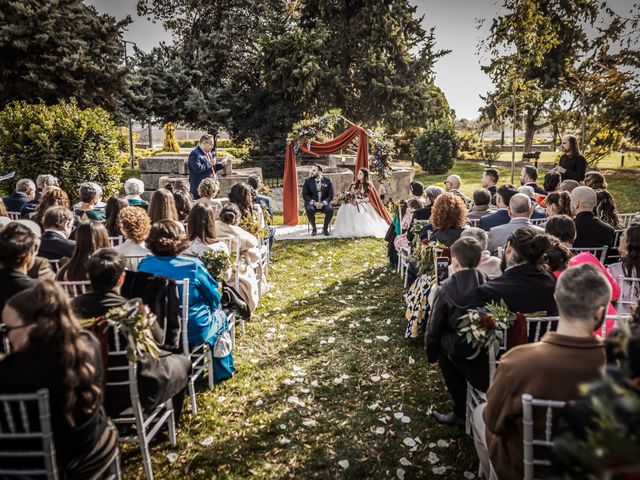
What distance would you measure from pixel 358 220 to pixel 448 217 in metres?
6.07

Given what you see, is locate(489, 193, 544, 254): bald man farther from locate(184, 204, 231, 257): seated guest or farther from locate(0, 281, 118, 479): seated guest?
locate(0, 281, 118, 479): seated guest

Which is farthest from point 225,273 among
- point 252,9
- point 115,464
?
point 252,9

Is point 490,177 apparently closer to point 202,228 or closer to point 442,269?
point 442,269

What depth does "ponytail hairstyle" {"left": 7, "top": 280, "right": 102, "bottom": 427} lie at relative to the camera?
2359 millimetres

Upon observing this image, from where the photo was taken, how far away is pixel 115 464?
9.48ft

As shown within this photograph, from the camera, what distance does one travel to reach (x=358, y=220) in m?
11.7

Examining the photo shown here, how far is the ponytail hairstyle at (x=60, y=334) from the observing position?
2.36 meters

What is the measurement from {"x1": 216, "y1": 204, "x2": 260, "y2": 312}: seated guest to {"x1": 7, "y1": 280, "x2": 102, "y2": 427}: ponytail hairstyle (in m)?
3.20

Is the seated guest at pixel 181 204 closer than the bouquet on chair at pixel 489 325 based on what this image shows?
No

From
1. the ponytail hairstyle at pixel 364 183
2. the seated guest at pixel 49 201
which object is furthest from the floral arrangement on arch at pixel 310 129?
the seated guest at pixel 49 201

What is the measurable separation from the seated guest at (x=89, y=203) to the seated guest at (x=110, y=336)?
362cm

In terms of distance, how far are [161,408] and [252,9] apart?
83.1ft

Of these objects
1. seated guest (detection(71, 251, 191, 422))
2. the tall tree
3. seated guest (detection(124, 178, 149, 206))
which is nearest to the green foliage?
the tall tree

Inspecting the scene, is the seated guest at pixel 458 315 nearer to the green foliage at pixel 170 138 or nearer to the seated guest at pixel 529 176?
the seated guest at pixel 529 176
